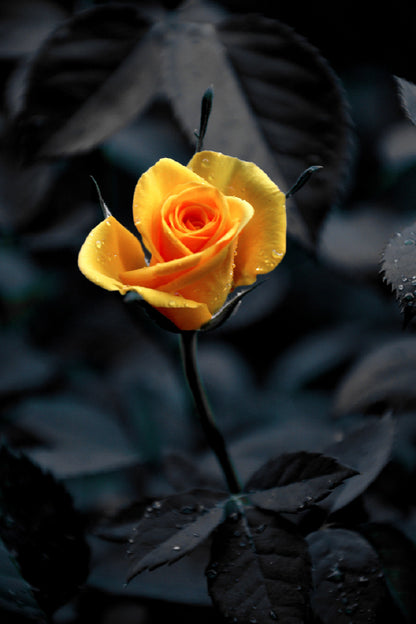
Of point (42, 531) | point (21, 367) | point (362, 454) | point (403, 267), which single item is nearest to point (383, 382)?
point (362, 454)

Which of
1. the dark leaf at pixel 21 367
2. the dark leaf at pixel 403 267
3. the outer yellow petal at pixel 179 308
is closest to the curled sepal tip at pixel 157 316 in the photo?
the outer yellow petal at pixel 179 308

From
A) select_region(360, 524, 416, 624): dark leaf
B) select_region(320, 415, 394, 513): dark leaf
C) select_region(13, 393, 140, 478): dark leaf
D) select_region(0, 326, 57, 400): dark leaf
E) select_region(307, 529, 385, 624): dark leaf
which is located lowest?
select_region(13, 393, 140, 478): dark leaf

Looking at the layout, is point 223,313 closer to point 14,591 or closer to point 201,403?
point 201,403

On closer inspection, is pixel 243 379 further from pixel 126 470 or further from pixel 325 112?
pixel 325 112

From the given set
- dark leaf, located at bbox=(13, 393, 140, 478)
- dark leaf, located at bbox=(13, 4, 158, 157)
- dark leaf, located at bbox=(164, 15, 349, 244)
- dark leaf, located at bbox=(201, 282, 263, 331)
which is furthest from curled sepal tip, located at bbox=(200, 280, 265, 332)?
dark leaf, located at bbox=(13, 393, 140, 478)

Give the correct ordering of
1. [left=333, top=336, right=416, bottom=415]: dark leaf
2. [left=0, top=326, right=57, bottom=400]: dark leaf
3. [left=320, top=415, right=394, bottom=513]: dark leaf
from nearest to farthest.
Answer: [left=320, top=415, right=394, bottom=513]: dark leaf, [left=333, top=336, right=416, bottom=415]: dark leaf, [left=0, top=326, right=57, bottom=400]: dark leaf

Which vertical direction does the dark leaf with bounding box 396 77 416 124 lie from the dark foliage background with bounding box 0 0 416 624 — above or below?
above

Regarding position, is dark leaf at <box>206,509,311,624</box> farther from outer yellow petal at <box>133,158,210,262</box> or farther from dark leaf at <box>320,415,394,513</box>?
outer yellow petal at <box>133,158,210,262</box>
